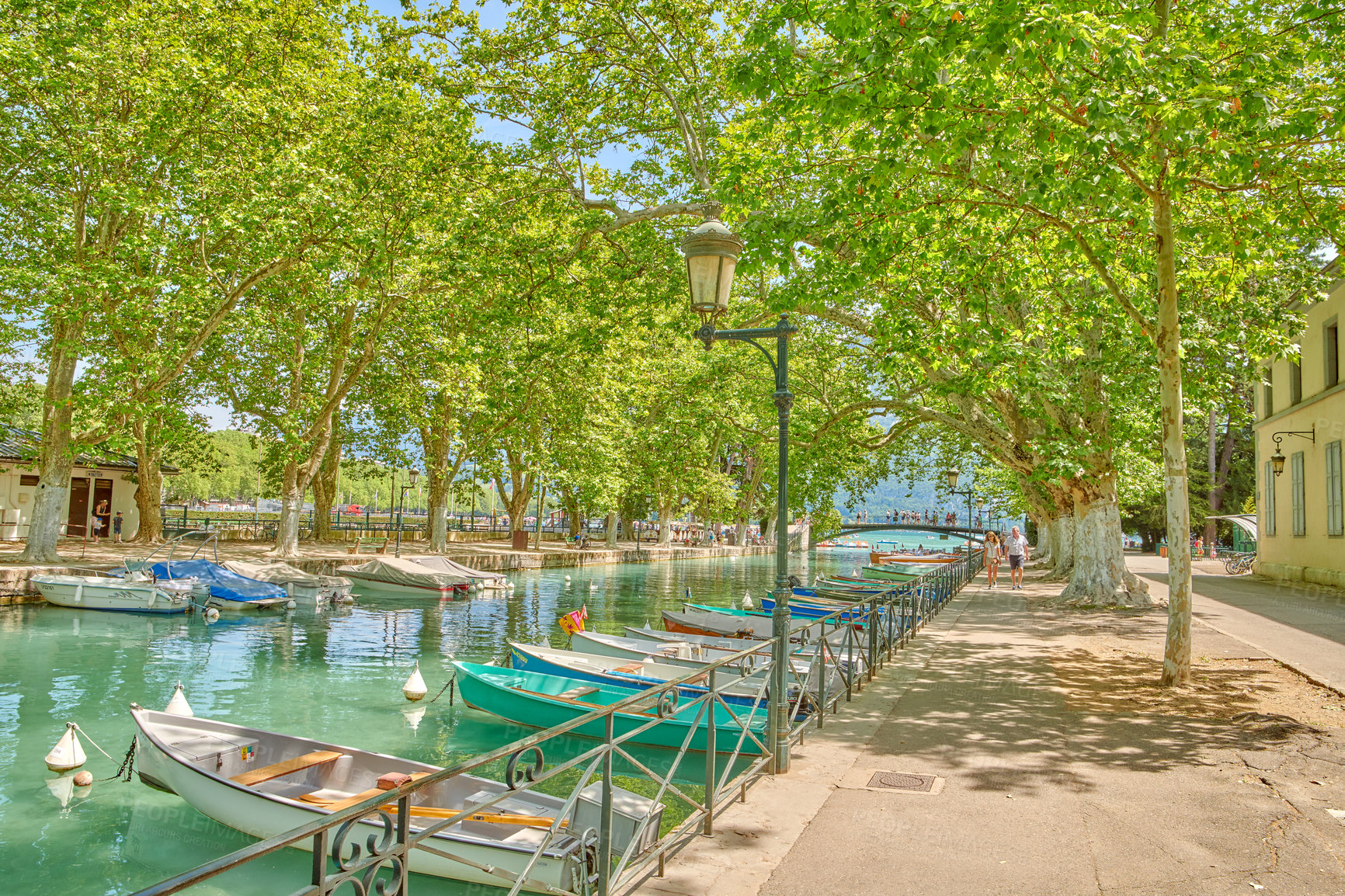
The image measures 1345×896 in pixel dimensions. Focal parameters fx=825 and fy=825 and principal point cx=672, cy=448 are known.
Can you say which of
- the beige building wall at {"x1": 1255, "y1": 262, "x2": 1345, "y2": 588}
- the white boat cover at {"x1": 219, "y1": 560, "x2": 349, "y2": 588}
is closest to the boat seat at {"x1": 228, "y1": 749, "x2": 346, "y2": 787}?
the white boat cover at {"x1": 219, "y1": 560, "x2": 349, "y2": 588}

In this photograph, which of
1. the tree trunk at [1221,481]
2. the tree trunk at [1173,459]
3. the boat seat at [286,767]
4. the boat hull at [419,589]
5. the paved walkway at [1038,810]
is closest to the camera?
the paved walkway at [1038,810]

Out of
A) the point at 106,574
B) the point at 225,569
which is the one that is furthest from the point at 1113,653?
the point at 106,574

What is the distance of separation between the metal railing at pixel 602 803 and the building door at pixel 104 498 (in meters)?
36.6

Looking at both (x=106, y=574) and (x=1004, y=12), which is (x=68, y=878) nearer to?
(x=1004, y=12)

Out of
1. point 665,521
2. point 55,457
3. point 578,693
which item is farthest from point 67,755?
point 665,521

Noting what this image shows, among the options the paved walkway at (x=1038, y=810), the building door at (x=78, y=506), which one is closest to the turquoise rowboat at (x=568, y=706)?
the paved walkway at (x=1038, y=810)

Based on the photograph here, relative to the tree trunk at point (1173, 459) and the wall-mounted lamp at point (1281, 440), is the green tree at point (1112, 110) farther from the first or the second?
the wall-mounted lamp at point (1281, 440)

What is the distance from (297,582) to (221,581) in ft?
6.15

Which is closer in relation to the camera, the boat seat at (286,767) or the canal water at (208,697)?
the boat seat at (286,767)

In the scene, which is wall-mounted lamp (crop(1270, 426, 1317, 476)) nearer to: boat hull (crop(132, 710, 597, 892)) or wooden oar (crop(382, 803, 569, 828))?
boat hull (crop(132, 710, 597, 892))

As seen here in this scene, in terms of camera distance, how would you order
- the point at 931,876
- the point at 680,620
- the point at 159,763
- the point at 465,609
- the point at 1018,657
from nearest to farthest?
1. the point at 931,876
2. the point at 159,763
3. the point at 1018,657
4. the point at 680,620
5. the point at 465,609

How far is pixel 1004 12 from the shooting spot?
673 cm

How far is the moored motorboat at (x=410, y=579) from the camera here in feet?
84.1

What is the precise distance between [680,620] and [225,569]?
13.0 m
